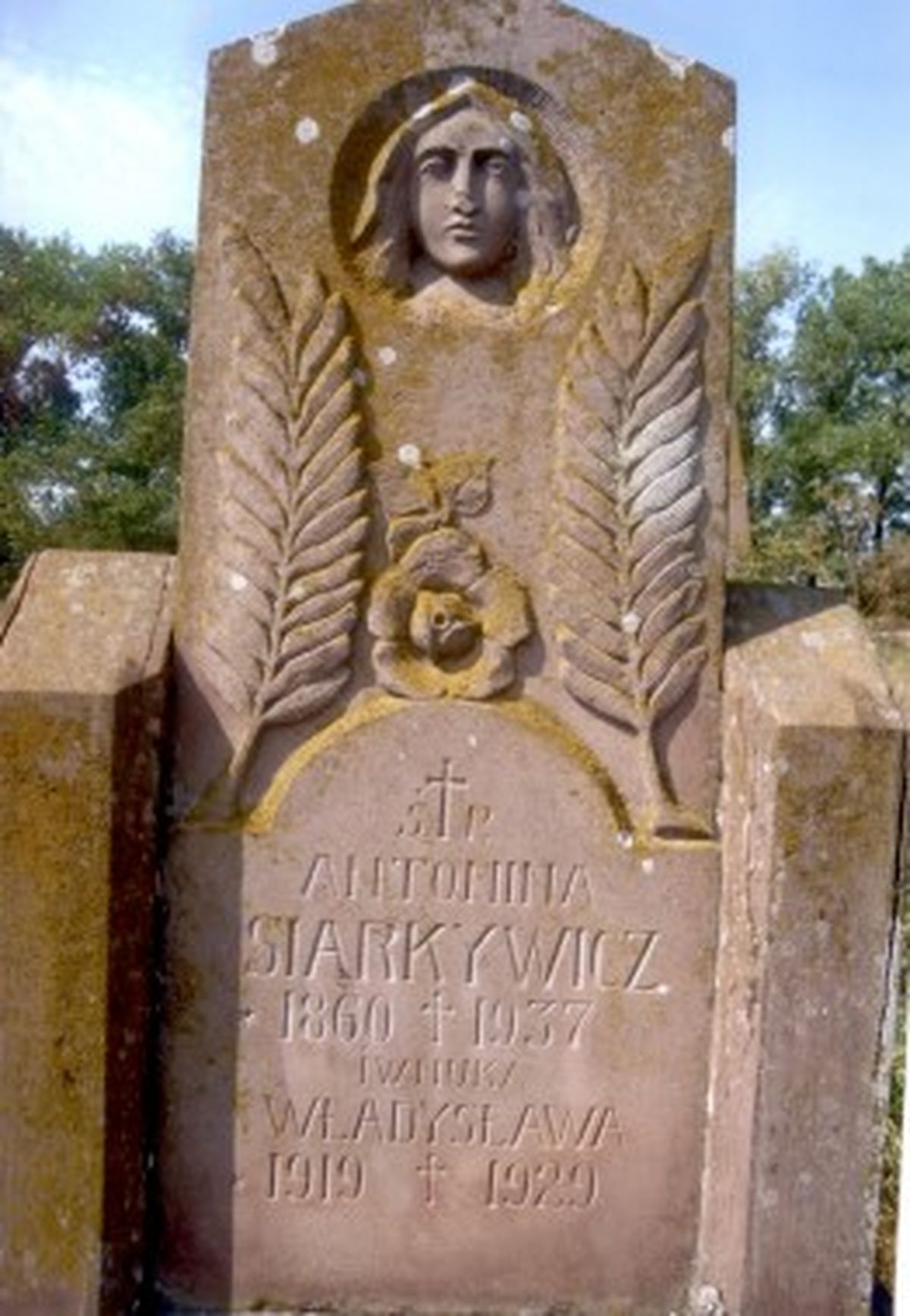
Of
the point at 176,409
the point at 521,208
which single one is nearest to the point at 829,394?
the point at 176,409

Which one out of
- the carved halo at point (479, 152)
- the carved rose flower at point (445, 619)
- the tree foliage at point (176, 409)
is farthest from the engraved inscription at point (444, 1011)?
the tree foliage at point (176, 409)

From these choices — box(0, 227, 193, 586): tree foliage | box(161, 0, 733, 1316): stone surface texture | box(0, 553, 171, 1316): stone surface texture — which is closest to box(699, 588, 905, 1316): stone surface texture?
box(161, 0, 733, 1316): stone surface texture

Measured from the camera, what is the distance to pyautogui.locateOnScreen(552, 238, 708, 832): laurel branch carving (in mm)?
4414

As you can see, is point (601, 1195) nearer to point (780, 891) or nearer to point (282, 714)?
point (780, 891)

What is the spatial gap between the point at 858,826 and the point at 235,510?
176 centimetres

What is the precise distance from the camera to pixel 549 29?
439 cm

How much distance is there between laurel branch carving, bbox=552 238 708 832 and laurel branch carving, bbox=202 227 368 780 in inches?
22.2

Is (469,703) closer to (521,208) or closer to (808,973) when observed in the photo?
(808,973)

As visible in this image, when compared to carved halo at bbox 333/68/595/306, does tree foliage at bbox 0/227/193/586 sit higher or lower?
higher

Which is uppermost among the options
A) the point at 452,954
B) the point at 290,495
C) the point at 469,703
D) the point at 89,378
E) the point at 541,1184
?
the point at 89,378

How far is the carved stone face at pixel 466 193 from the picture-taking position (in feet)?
14.4

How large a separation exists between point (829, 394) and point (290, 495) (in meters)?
35.1

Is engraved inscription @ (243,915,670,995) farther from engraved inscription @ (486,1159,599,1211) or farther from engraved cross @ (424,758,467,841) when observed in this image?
engraved inscription @ (486,1159,599,1211)

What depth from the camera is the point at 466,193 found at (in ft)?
14.4
